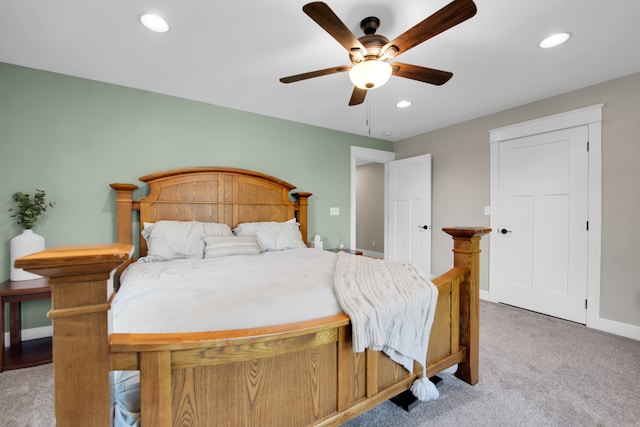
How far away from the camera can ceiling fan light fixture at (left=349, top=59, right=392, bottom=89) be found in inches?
69.0

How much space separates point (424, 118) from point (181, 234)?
3.31m

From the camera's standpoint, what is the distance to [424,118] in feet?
12.3

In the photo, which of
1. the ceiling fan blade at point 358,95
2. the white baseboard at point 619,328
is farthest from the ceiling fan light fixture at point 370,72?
the white baseboard at point 619,328

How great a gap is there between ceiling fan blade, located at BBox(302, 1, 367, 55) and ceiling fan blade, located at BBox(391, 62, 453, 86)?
32 centimetres

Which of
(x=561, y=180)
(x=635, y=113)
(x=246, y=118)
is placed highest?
(x=246, y=118)

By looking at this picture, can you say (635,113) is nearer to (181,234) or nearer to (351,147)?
(351,147)

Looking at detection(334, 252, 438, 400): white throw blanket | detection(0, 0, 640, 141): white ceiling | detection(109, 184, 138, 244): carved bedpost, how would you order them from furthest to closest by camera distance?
→ detection(109, 184, 138, 244): carved bedpost → detection(0, 0, 640, 141): white ceiling → detection(334, 252, 438, 400): white throw blanket

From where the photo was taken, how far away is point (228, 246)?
8.30ft

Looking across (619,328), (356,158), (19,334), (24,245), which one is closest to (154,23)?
(24,245)

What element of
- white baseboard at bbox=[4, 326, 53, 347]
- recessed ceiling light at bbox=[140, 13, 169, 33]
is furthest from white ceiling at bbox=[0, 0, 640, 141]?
white baseboard at bbox=[4, 326, 53, 347]

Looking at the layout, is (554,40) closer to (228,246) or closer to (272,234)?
(272,234)

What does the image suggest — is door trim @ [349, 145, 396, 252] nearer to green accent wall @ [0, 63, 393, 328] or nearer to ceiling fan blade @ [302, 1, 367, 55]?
green accent wall @ [0, 63, 393, 328]

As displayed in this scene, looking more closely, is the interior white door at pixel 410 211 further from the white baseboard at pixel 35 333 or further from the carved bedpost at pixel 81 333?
the white baseboard at pixel 35 333

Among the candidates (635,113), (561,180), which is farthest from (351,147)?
(635,113)
